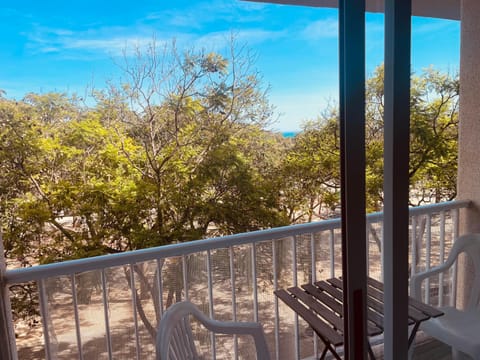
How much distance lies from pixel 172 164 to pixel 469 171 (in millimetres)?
3166

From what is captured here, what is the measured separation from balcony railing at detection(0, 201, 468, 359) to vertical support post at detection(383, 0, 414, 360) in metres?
0.99

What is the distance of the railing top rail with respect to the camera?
Answer: 1651mm

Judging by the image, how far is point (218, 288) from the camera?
3.38 m

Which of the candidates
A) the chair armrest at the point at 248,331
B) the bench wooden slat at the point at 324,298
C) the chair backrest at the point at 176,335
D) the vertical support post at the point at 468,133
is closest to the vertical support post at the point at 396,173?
the bench wooden slat at the point at 324,298

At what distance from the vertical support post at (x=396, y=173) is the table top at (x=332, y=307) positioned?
4 cm

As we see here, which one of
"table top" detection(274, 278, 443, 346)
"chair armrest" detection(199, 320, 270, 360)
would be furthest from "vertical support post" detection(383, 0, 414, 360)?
"chair armrest" detection(199, 320, 270, 360)

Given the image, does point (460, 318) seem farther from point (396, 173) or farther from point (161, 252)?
point (161, 252)

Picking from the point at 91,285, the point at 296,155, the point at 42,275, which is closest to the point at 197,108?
the point at 296,155

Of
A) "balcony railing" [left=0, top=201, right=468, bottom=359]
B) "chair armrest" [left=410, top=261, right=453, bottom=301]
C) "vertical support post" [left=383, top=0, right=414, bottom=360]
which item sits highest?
"vertical support post" [left=383, top=0, right=414, bottom=360]

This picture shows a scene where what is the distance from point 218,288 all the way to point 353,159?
8.77ft

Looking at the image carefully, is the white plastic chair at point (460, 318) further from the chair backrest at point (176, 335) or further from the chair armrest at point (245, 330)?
the chair backrest at point (176, 335)

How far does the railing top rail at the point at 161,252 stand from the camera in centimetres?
165

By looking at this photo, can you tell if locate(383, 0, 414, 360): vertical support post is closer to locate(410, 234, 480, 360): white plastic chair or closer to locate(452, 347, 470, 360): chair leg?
locate(410, 234, 480, 360): white plastic chair

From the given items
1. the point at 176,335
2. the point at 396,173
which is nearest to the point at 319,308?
the point at 176,335
